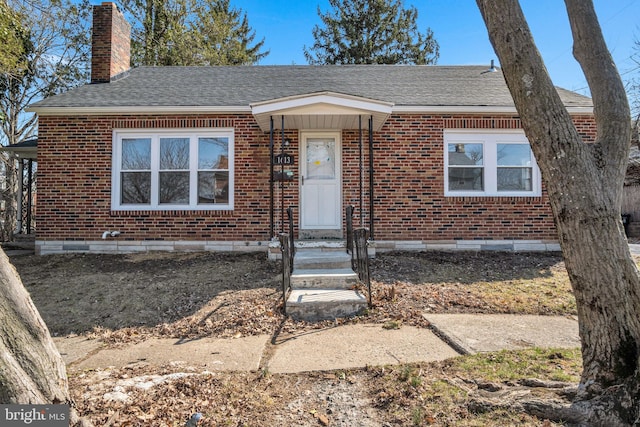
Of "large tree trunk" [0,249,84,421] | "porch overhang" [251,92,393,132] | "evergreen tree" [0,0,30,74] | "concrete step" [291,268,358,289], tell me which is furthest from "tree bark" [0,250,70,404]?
"evergreen tree" [0,0,30,74]

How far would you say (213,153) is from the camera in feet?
28.7

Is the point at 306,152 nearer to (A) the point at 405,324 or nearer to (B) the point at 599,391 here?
(A) the point at 405,324

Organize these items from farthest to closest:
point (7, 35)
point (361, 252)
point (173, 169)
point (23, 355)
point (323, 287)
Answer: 1. point (173, 169)
2. point (7, 35)
3. point (361, 252)
4. point (323, 287)
5. point (23, 355)

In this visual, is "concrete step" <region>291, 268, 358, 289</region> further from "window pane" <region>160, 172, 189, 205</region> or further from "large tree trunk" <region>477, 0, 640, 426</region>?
"window pane" <region>160, 172, 189, 205</region>

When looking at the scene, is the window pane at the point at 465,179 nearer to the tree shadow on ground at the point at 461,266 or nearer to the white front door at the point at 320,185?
the tree shadow on ground at the point at 461,266

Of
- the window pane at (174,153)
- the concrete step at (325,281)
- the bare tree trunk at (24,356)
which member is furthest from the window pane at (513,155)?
the bare tree trunk at (24,356)

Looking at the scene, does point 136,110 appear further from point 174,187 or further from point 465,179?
point 465,179

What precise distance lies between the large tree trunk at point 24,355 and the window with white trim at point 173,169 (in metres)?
6.63

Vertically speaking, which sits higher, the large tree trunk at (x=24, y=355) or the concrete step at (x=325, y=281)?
the large tree trunk at (x=24, y=355)

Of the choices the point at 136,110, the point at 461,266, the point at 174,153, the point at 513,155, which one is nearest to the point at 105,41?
the point at 136,110

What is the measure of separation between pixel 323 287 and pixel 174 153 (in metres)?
5.19

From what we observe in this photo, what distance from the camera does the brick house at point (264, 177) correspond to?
860 centimetres

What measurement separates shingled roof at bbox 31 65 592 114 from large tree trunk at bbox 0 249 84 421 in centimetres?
614

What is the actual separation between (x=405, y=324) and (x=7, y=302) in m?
3.85
